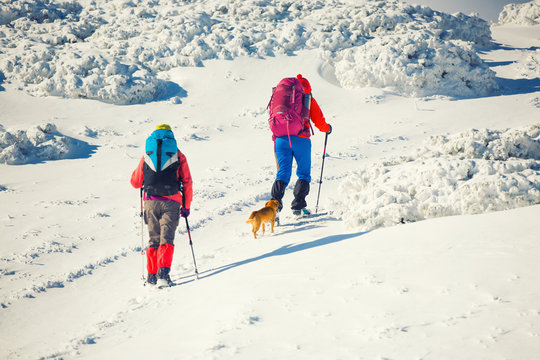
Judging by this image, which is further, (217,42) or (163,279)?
(217,42)

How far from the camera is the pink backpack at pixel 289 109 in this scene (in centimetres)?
556

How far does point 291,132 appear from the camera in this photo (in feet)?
18.4

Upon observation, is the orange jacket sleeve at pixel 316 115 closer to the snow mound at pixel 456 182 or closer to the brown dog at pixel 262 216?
the snow mound at pixel 456 182

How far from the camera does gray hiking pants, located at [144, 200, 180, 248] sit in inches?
174

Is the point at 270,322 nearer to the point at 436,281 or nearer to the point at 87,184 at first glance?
the point at 436,281

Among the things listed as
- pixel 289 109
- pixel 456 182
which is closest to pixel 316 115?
pixel 289 109

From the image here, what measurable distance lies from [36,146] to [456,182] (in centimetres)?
981

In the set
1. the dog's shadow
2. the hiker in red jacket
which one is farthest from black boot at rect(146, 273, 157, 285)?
the dog's shadow

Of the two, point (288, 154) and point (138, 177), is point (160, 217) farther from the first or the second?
point (288, 154)

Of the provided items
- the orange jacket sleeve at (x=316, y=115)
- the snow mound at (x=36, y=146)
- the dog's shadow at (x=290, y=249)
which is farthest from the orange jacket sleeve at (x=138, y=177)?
the snow mound at (x=36, y=146)

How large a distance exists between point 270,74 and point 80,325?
11.6 meters

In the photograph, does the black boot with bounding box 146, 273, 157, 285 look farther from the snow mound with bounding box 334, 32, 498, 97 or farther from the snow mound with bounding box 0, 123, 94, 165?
the snow mound with bounding box 334, 32, 498, 97

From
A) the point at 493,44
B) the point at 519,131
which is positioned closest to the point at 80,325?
the point at 519,131

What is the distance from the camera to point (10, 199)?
22.8 ft
